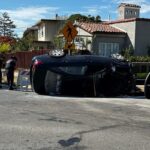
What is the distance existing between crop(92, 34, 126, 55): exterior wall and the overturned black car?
21500 mm

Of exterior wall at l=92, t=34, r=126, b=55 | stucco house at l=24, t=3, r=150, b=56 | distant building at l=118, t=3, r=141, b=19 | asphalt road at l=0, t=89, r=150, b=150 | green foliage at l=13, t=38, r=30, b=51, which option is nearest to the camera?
asphalt road at l=0, t=89, r=150, b=150

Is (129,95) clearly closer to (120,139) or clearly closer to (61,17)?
(120,139)

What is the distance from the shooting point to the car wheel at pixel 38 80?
16.2m

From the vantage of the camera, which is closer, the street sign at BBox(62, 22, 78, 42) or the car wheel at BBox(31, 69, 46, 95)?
the car wheel at BBox(31, 69, 46, 95)

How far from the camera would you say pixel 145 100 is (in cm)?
1519

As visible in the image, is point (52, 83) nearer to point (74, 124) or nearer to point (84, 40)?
point (74, 124)

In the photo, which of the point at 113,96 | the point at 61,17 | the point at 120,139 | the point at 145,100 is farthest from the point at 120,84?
the point at 61,17

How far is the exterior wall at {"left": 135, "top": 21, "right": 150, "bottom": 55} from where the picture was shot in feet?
121

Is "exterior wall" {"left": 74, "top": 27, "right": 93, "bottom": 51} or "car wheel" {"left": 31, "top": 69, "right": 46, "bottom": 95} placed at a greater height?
"exterior wall" {"left": 74, "top": 27, "right": 93, "bottom": 51}

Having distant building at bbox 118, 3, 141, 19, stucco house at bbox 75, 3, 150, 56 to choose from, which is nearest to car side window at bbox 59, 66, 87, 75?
stucco house at bbox 75, 3, 150, 56

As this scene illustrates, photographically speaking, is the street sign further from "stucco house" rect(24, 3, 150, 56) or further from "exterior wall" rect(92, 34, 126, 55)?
"exterior wall" rect(92, 34, 126, 55)

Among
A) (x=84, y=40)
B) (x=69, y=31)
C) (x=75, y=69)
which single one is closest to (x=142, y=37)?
(x=84, y=40)

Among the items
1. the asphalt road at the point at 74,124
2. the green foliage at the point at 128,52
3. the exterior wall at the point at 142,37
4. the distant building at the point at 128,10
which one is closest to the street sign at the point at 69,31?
the asphalt road at the point at 74,124

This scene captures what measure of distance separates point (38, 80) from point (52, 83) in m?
0.48
